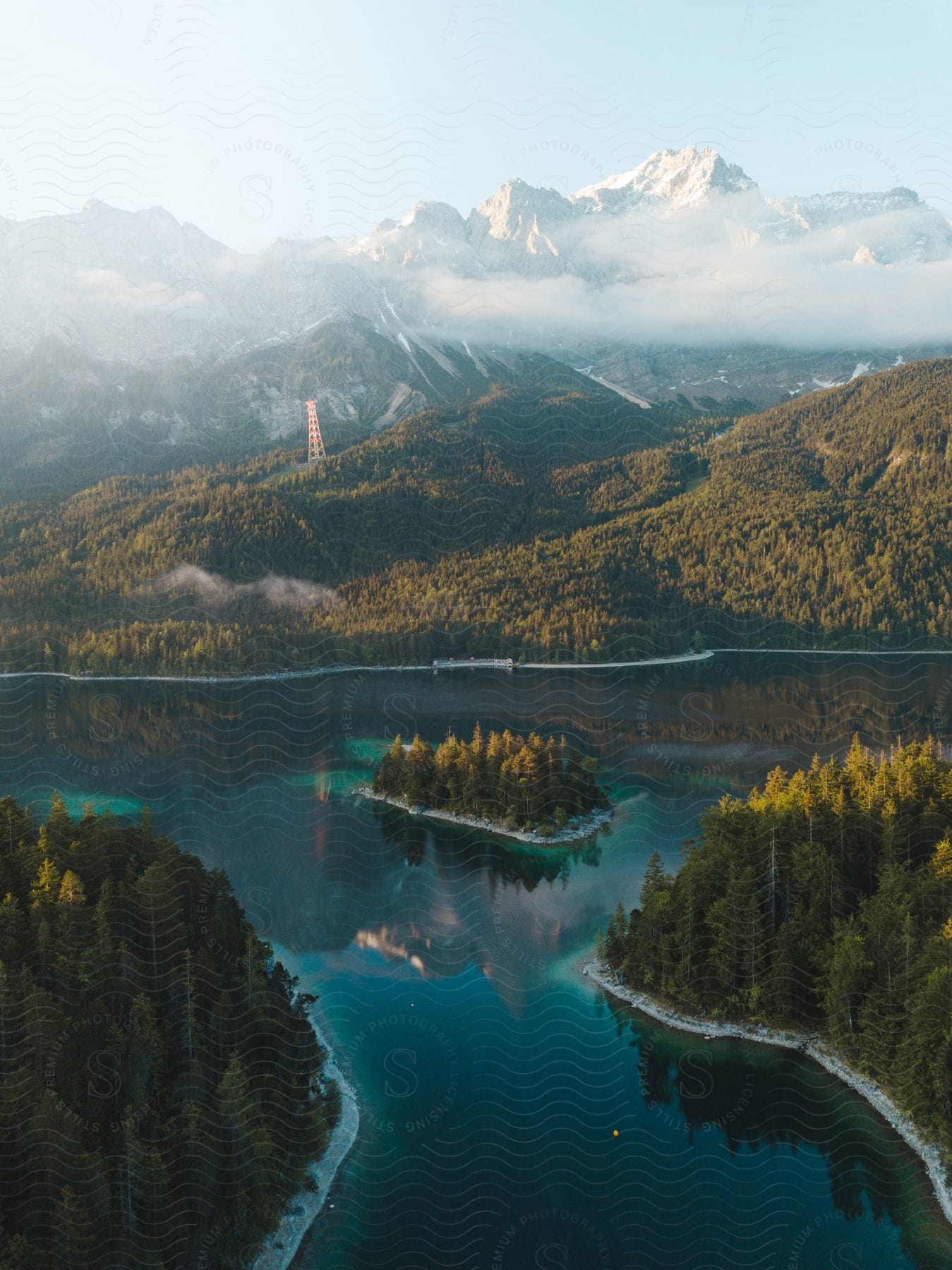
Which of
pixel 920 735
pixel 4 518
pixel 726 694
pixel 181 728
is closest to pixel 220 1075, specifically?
pixel 181 728

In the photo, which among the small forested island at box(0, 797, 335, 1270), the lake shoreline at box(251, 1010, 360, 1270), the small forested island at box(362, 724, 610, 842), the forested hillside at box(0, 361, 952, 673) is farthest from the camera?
the forested hillside at box(0, 361, 952, 673)

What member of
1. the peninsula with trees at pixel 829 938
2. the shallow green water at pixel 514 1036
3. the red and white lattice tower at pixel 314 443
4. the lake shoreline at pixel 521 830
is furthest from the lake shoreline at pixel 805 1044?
the red and white lattice tower at pixel 314 443

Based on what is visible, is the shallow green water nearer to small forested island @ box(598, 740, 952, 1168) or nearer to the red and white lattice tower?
small forested island @ box(598, 740, 952, 1168)

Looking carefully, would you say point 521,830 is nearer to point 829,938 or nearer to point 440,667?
point 829,938

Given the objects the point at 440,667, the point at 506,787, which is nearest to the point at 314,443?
the point at 440,667

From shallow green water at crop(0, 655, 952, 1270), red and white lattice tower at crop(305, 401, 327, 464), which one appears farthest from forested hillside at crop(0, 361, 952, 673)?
shallow green water at crop(0, 655, 952, 1270)

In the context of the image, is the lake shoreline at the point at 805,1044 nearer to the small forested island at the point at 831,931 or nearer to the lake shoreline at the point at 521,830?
the small forested island at the point at 831,931

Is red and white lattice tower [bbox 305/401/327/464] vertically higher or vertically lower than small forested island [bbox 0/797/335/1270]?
higher
